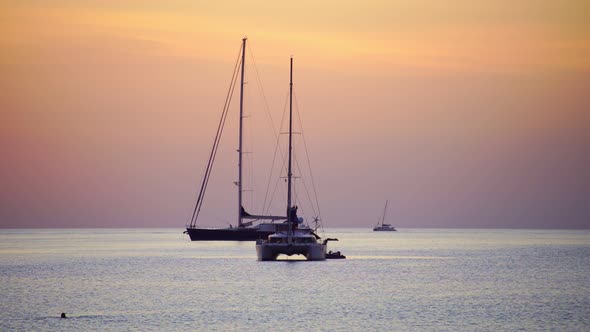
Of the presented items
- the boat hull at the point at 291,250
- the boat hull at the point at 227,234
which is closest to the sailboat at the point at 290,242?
the boat hull at the point at 291,250

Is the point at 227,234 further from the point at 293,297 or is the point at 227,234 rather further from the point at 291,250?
the point at 293,297

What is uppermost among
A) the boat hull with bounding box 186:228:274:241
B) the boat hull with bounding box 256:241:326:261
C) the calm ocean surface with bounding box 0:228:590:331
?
the boat hull with bounding box 186:228:274:241

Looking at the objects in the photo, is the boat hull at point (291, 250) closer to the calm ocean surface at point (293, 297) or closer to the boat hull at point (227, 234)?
the calm ocean surface at point (293, 297)

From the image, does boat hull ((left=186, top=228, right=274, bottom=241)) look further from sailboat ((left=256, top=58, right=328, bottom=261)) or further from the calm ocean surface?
sailboat ((left=256, top=58, right=328, bottom=261))

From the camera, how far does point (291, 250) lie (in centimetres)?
11731

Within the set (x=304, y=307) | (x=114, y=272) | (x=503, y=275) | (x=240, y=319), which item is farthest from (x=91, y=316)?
(x=503, y=275)

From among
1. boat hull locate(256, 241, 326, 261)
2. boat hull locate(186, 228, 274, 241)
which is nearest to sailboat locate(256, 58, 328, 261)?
boat hull locate(256, 241, 326, 261)

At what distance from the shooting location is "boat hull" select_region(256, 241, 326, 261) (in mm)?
117438

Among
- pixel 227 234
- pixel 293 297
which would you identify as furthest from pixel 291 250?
pixel 227 234

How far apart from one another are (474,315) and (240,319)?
1555cm

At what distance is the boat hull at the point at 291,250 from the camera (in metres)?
117

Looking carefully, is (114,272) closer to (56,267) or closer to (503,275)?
(56,267)

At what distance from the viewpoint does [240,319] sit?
65.7 meters

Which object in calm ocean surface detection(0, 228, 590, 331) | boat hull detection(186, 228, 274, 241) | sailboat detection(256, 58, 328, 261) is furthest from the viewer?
boat hull detection(186, 228, 274, 241)
